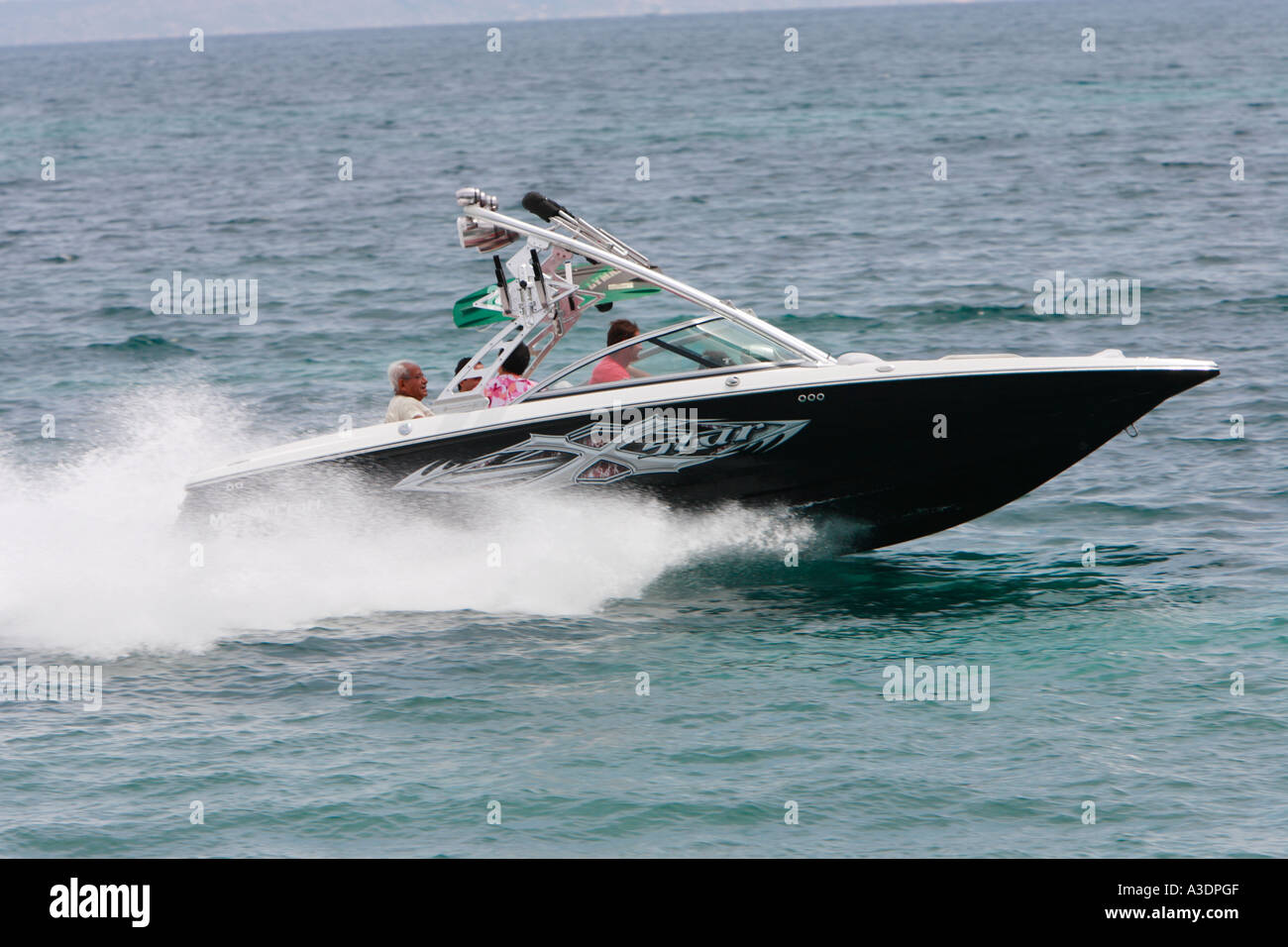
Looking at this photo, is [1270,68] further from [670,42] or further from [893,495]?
[670,42]

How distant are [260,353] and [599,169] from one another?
74.2ft

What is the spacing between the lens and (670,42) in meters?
155

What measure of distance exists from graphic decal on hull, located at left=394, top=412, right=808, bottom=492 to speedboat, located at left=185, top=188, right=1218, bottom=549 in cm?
1

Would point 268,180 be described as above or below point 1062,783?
above

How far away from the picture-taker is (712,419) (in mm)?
10602

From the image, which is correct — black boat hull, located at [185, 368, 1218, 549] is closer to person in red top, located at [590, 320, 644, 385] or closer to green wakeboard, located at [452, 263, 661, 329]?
person in red top, located at [590, 320, 644, 385]

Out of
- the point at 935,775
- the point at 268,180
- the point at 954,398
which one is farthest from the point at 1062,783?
the point at 268,180

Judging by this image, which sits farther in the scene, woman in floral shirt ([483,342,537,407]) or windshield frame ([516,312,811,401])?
woman in floral shirt ([483,342,537,407])
